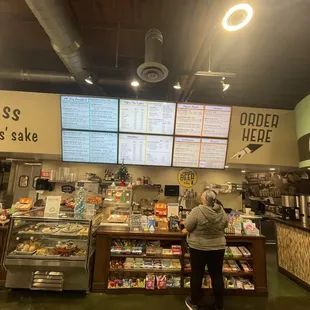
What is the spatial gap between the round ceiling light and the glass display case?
113 inches

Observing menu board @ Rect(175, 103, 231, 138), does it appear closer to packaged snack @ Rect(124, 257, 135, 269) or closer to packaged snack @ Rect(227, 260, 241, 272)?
packaged snack @ Rect(227, 260, 241, 272)

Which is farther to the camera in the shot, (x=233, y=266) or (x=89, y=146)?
(x=89, y=146)

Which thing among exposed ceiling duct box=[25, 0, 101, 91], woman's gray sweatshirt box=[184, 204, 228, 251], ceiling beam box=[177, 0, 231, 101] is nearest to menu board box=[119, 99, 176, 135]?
ceiling beam box=[177, 0, 231, 101]

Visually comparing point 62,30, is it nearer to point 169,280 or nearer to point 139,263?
point 139,263

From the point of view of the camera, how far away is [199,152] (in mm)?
4035

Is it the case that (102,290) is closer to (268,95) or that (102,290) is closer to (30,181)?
(30,181)

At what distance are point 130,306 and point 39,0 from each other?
3953 mm

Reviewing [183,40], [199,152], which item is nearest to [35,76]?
[183,40]

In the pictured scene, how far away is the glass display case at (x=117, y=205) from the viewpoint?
3.75 metres

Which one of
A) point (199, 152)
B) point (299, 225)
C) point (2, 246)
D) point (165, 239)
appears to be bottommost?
point (2, 246)

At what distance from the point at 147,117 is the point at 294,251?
379 centimetres

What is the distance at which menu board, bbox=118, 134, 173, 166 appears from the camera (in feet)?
13.0

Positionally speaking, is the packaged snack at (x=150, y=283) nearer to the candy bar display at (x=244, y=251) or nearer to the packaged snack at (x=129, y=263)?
the packaged snack at (x=129, y=263)

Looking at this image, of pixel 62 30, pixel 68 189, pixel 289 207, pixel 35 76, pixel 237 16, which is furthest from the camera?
pixel 68 189
